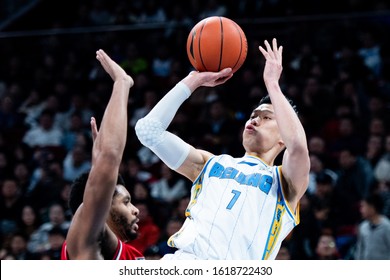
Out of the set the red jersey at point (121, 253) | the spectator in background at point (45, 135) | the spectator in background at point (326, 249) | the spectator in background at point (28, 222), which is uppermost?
the spectator in background at point (45, 135)

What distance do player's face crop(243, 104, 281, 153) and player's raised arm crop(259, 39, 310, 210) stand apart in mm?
340

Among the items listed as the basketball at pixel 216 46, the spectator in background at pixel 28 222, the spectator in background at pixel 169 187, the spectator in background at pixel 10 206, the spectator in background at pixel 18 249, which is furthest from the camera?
the spectator in background at pixel 10 206

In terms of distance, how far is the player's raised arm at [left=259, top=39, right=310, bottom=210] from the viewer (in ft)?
14.6

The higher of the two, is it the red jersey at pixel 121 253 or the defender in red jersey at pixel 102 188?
the defender in red jersey at pixel 102 188

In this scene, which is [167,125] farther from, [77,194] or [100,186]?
[100,186]

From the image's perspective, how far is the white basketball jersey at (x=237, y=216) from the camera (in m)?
4.50

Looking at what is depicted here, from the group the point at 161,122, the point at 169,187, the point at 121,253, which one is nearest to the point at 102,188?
the point at 121,253

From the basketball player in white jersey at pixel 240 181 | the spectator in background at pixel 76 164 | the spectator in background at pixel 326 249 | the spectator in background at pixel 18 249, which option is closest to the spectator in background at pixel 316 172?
the spectator in background at pixel 326 249

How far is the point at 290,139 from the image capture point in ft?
14.6

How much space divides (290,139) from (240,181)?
439 millimetres

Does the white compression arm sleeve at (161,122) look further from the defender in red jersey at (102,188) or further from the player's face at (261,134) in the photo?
the defender in red jersey at (102,188)

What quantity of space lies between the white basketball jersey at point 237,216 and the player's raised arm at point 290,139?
0.11 metres

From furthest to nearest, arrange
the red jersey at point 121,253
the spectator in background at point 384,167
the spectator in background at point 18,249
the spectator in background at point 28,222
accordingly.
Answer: the spectator in background at point 28,222 < the spectator in background at point 18,249 < the spectator in background at point 384,167 < the red jersey at point 121,253
